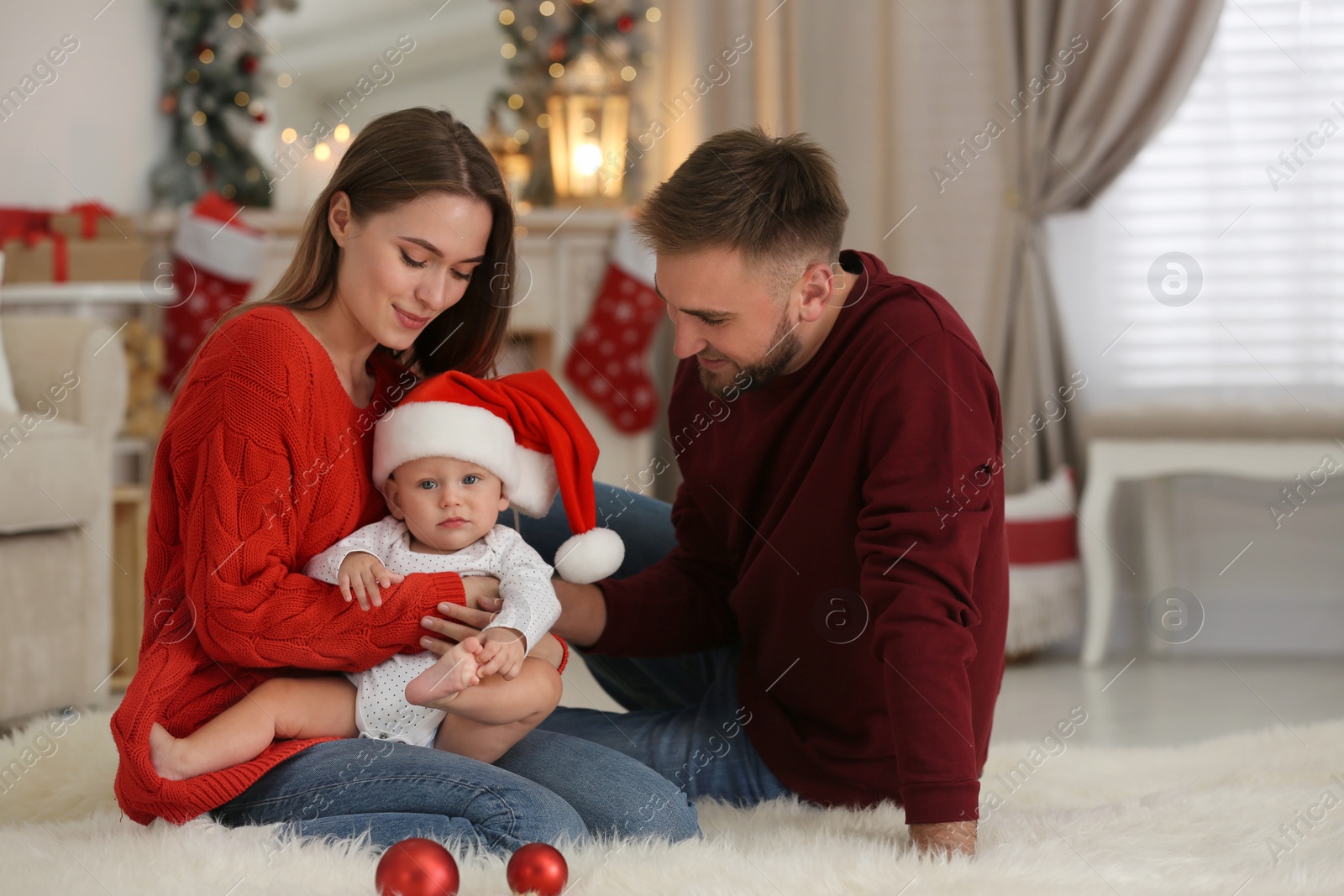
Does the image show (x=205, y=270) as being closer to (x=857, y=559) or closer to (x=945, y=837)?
(x=857, y=559)

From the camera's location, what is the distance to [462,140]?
141 cm

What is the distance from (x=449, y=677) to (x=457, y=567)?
0.19m

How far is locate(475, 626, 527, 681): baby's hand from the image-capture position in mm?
1235

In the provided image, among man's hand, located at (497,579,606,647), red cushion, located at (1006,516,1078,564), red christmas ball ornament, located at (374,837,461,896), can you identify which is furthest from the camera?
red cushion, located at (1006,516,1078,564)

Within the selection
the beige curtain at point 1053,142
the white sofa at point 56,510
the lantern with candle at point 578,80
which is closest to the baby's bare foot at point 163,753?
the white sofa at point 56,510

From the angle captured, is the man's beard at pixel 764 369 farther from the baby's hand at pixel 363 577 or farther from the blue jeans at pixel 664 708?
the baby's hand at pixel 363 577

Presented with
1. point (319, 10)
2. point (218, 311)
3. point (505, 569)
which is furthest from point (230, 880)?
point (319, 10)

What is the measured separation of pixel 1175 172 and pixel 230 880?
10.4 feet

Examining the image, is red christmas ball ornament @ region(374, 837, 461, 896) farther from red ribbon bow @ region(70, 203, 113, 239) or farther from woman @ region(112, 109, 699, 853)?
red ribbon bow @ region(70, 203, 113, 239)

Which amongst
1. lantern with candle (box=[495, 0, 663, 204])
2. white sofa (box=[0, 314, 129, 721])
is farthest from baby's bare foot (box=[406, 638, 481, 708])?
lantern with candle (box=[495, 0, 663, 204])

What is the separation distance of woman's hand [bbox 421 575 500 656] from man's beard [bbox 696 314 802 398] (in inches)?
15.0

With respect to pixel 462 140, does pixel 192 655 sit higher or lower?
lower

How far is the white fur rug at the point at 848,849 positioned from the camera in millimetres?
1153

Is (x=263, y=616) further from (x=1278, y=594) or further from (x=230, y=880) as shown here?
(x=1278, y=594)
